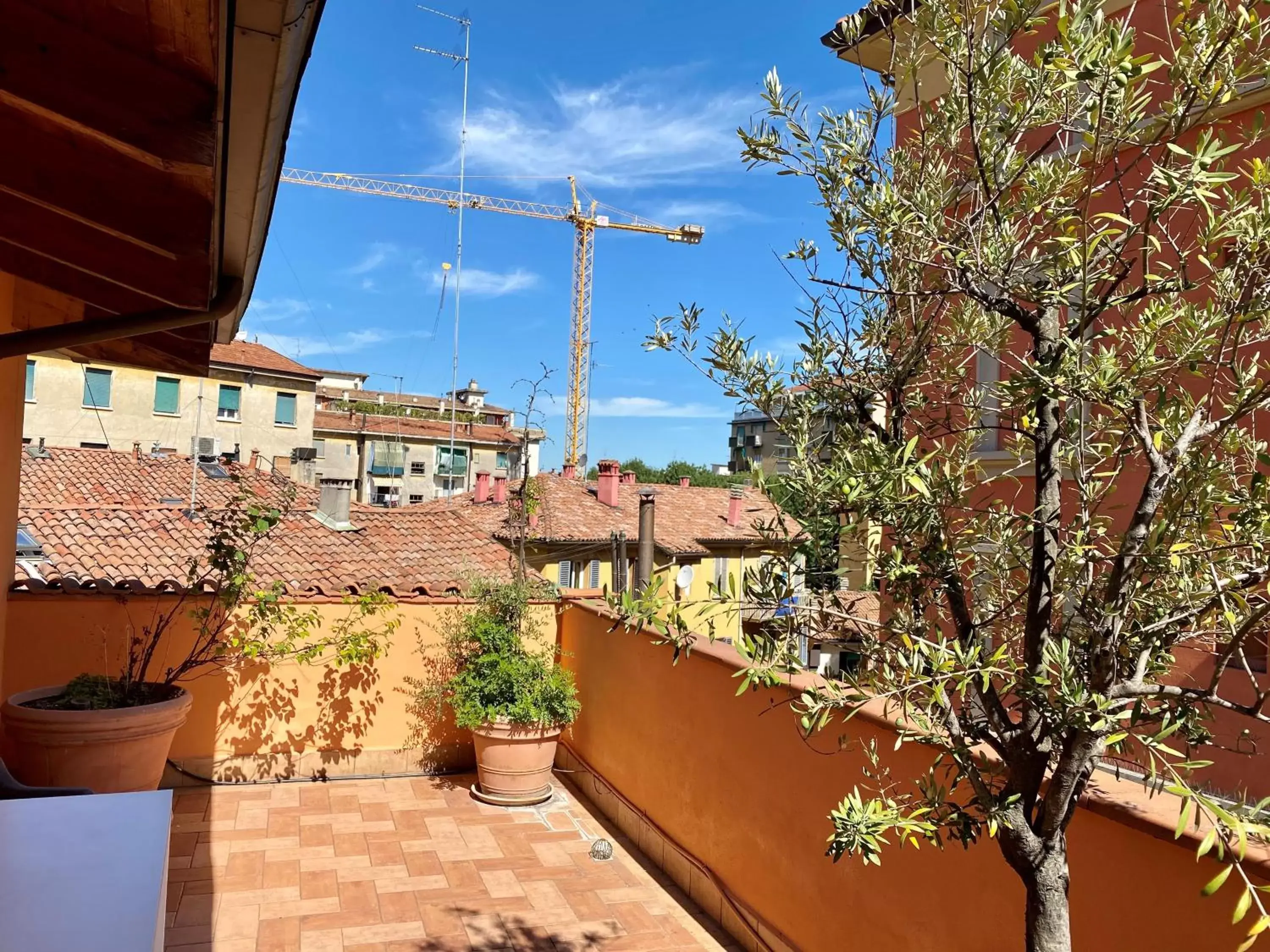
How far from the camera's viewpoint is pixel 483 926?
4.45m

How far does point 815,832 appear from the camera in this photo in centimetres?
377

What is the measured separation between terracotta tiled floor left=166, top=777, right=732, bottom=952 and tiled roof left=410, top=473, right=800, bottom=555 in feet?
31.4

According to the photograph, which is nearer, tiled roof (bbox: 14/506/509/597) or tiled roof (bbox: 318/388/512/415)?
tiled roof (bbox: 14/506/509/597)

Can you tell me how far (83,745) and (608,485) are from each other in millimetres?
17952

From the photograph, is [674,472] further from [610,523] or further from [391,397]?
[610,523]

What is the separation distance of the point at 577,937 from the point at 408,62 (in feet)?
54.5

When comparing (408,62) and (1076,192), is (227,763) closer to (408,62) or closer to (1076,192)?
(1076,192)

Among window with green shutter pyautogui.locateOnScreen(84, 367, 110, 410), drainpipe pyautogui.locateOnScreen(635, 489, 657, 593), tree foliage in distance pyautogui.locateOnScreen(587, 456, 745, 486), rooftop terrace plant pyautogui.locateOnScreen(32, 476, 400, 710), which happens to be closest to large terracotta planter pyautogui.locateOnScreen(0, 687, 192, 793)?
rooftop terrace plant pyautogui.locateOnScreen(32, 476, 400, 710)

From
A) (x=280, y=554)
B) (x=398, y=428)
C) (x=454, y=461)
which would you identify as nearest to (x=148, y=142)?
(x=280, y=554)

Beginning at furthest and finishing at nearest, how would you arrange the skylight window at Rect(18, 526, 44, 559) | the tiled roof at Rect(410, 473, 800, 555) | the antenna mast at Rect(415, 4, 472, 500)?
1. the tiled roof at Rect(410, 473, 800, 555)
2. the antenna mast at Rect(415, 4, 472, 500)
3. the skylight window at Rect(18, 526, 44, 559)

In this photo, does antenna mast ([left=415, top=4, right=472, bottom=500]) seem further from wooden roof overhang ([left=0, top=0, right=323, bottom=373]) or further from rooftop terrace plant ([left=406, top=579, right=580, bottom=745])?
wooden roof overhang ([left=0, top=0, right=323, bottom=373])

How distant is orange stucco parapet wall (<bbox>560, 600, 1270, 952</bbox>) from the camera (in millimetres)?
2273

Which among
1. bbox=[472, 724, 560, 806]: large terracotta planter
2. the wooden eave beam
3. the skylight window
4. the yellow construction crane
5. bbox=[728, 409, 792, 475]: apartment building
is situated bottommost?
bbox=[472, 724, 560, 806]: large terracotta planter

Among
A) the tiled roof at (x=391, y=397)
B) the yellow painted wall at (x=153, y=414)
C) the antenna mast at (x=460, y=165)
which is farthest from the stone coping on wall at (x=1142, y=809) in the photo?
the tiled roof at (x=391, y=397)
